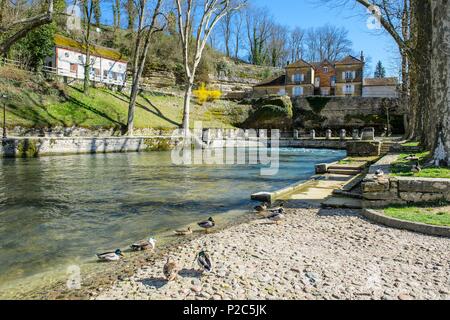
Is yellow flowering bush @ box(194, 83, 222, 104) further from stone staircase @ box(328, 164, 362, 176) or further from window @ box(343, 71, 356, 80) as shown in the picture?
stone staircase @ box(328, 164, 362, 176)

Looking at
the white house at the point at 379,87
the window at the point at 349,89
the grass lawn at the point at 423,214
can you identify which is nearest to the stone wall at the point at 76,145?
the grass lawn at the point at 423,214

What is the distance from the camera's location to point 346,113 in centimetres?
5166

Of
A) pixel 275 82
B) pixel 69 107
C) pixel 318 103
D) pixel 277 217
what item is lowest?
pixel 277 217

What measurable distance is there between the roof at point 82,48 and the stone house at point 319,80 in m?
24.0

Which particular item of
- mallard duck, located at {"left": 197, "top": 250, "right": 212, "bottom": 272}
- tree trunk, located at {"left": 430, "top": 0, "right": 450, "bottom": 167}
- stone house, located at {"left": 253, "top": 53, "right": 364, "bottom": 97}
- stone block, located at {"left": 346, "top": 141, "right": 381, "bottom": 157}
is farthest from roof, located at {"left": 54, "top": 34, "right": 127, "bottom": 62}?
mallard duck, located at {"left": 197, "top": 250, "right": 212, "bottom": 272}

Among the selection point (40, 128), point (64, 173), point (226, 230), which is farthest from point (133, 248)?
point (40, 128)

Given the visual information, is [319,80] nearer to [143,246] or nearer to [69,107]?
[69,107]

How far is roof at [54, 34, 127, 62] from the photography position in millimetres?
42969

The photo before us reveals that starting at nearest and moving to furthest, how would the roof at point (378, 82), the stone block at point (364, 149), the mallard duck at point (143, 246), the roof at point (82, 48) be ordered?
the mallard duck at point (143, 246) < the stone block at point (364, 149) < the roof at point (82, 48) < the roof at point (378, 82)

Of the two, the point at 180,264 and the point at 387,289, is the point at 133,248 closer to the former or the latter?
the point at 180,264

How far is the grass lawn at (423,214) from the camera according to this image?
22.4ft

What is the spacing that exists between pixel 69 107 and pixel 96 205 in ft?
83.7

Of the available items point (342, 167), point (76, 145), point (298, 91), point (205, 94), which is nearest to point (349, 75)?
point (298, 91)

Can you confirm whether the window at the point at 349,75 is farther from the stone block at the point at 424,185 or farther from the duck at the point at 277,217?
the duck at the point at 277,217
